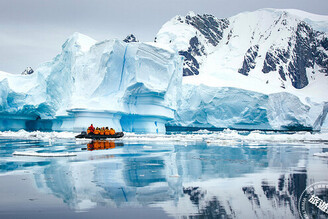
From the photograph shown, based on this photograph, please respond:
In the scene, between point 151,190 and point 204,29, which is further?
point 204,29

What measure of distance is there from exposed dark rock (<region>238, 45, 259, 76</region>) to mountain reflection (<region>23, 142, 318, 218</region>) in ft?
139

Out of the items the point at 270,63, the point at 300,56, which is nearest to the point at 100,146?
the point at 270,63

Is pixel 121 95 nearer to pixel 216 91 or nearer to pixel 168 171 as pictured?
pixel 216 91

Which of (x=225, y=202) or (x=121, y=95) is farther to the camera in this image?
(x=121, y=95)

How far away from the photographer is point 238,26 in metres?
57.0

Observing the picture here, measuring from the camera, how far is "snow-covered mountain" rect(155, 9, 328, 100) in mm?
50250

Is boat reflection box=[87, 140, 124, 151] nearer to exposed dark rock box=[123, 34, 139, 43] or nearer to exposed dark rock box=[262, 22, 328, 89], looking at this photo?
exposed dark rock box=[262, 22, 328, 89]

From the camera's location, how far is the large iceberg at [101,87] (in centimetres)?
2408

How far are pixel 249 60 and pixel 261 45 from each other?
16.2 feet

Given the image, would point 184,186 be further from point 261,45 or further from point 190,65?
point 261,45

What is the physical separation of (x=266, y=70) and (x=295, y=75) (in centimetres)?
495

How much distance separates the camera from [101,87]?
24266 mm

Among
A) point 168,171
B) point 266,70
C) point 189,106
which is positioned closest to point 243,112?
point 189,106

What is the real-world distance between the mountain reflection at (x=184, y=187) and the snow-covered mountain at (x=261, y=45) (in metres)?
42.2
